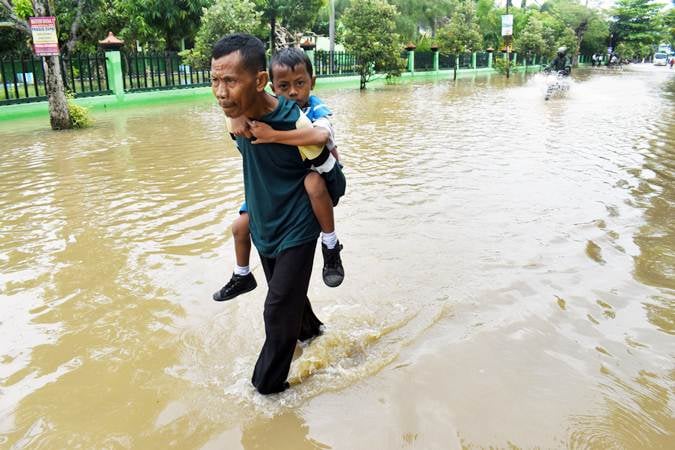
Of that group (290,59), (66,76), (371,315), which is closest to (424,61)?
(66,76)

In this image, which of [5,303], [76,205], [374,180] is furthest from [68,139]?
[5,303]

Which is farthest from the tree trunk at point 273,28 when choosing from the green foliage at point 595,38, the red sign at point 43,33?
the green foliage at point 595,38

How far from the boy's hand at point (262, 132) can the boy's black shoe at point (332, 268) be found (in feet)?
2.03

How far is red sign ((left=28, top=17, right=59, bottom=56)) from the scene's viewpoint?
1097cm

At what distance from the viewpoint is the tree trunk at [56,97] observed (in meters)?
11.7

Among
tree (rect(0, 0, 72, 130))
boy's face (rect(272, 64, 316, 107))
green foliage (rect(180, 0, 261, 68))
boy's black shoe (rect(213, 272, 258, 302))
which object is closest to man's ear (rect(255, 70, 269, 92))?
boy's face (rect(272, 64, 316, 107))

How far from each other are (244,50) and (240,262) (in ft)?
3.84

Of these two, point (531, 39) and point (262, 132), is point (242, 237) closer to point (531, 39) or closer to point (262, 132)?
point (262, 132)

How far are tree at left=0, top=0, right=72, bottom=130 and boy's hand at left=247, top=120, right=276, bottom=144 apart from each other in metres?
11.1

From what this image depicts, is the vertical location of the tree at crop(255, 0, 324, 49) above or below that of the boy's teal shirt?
above

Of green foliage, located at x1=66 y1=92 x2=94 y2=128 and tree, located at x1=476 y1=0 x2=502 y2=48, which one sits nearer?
green foliage, located at x1=66 y1=92 x2=94 y2=128

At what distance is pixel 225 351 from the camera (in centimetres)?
330

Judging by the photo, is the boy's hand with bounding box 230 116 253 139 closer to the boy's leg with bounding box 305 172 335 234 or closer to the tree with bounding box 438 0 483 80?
the boy's leg with bounding box 305 172 335 234

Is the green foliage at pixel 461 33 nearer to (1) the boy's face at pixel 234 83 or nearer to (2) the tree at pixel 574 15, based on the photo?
(2) the tree at pixel 574 15
